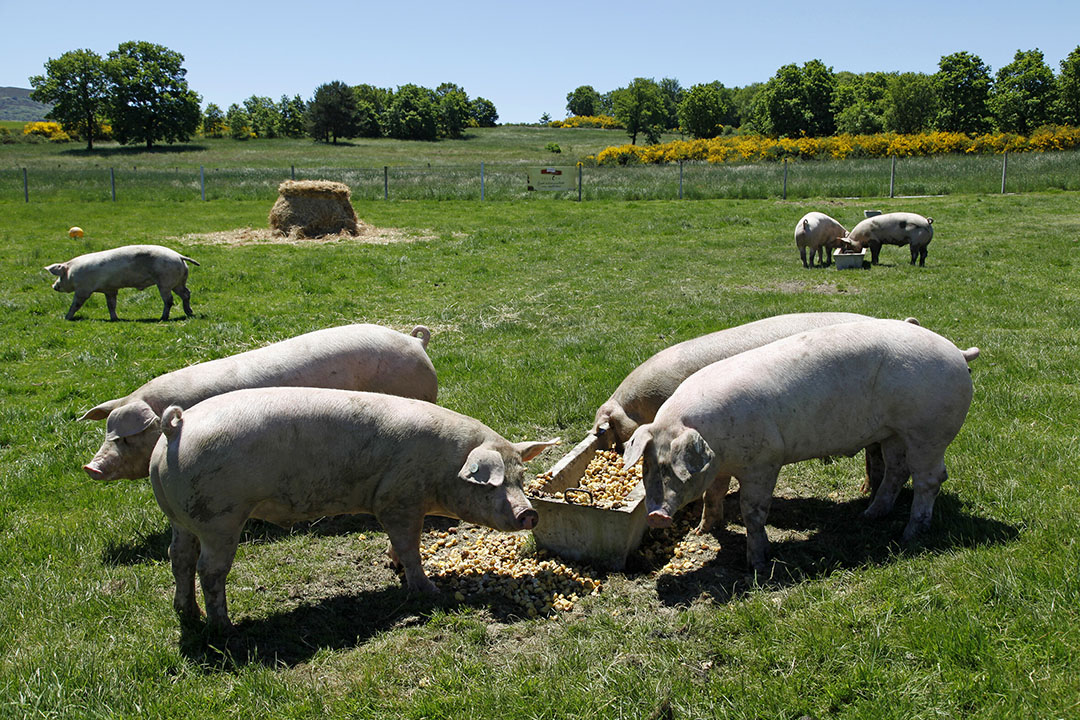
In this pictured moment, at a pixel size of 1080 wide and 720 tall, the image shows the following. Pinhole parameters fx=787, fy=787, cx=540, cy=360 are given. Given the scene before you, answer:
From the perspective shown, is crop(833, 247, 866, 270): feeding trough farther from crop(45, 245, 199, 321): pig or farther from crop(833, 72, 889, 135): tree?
crop(833, 72, 889, 135): tree

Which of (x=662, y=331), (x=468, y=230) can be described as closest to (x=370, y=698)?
(x=662, y=331)

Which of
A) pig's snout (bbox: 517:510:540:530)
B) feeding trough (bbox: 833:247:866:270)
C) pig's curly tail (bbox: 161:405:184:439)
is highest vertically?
feeding trough (bbox: 833:247:866:270)

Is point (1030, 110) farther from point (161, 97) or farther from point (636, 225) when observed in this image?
point (161, 97)

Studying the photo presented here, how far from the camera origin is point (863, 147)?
43.0m

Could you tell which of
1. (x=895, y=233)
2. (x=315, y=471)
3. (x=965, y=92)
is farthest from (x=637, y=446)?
(x=965, y=92)

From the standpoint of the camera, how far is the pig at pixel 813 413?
4641 mm

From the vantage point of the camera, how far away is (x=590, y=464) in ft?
19.9

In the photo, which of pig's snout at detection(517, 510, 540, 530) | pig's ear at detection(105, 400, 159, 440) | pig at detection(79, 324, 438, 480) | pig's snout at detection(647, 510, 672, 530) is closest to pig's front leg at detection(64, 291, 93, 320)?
pig at detection(79, 324, 438, 480)

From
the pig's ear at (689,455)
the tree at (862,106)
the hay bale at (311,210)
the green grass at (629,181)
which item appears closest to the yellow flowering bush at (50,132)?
the green grass at (629,181)

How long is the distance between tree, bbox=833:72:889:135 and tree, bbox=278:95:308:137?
56.0 meters

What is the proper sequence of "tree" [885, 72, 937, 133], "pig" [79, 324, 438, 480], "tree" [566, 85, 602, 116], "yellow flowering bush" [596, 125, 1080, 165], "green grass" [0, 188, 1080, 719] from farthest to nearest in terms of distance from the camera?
1. "tree" [566, 85, 602, 116]
2. "tree" [885, 72, 937, 133]
3. "yellow flowering bush" [596, 125, 1080, 165]
4. "pig" [79, 324, 438, 480]
5. "green grass" [0, 188, 1080, 719]

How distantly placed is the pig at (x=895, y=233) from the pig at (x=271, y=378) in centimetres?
1178

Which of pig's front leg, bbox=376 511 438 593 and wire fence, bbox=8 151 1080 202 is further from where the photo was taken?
wire fence, bbox=8 151 1080 202

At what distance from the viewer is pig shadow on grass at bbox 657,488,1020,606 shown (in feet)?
14.8
